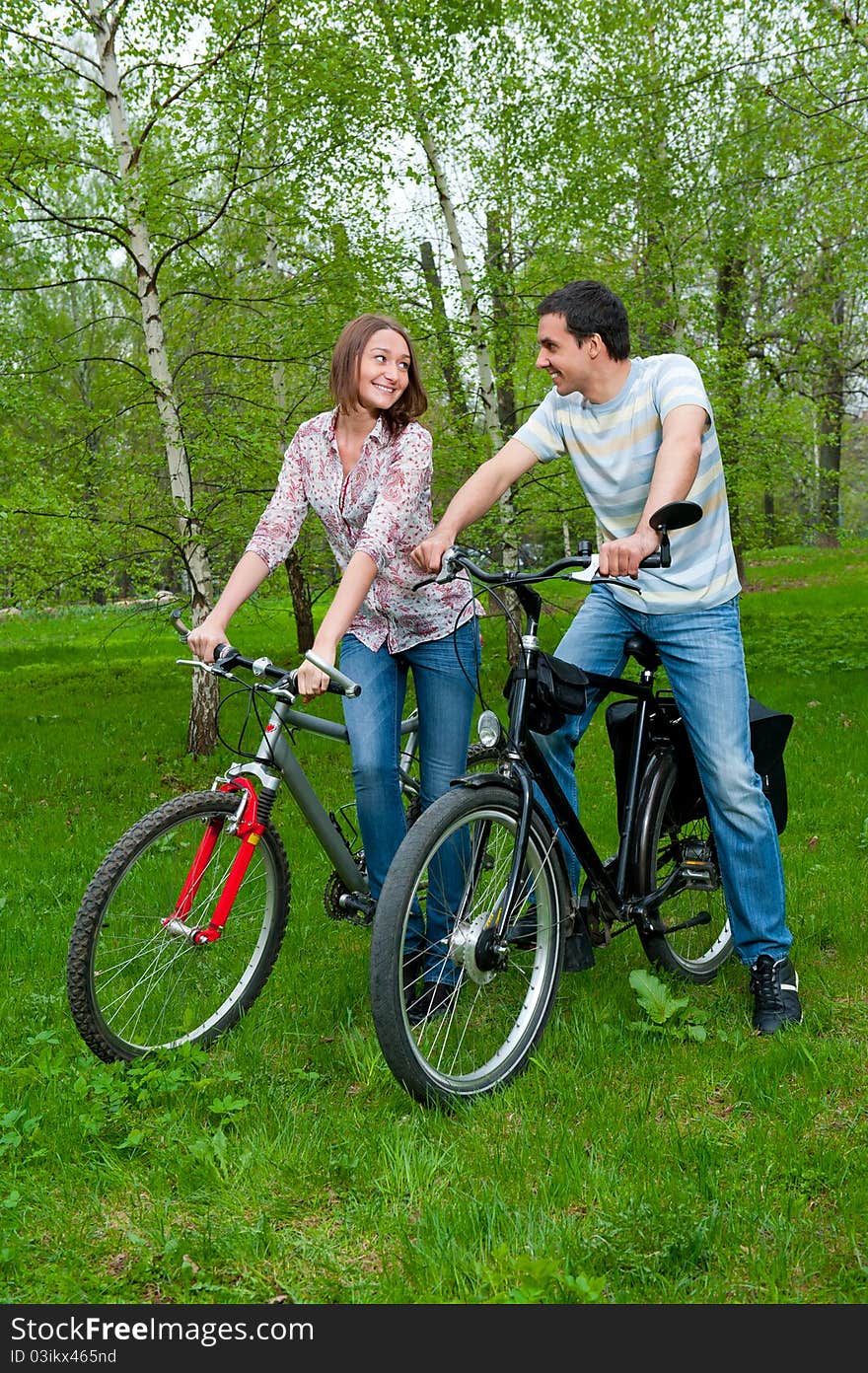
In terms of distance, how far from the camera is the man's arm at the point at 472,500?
352 cm

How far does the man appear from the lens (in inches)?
146

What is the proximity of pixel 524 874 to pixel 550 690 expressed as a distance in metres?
0.56

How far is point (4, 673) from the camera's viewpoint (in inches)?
695

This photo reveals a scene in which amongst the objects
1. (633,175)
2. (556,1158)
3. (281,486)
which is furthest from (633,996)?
(633,175)

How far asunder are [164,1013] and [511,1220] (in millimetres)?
1503

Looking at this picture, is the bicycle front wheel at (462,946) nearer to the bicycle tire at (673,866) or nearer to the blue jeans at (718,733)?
the blue jeans at (718,733)

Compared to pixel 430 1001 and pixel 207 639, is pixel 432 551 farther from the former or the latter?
pixel 430 1001

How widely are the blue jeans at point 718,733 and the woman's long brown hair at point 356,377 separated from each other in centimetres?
90

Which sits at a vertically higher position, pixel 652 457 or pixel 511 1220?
pixel 652 457

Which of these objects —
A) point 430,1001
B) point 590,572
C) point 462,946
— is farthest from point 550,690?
point 430,1001

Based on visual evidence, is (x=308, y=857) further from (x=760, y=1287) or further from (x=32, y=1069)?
(x=760, y=1287)

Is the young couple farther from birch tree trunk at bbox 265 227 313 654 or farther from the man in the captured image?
birch tree trunk at bbox 265 227 313 654

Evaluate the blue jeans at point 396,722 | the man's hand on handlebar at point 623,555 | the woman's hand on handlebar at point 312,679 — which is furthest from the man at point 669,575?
the woman's hand on handlebar at point 312,679

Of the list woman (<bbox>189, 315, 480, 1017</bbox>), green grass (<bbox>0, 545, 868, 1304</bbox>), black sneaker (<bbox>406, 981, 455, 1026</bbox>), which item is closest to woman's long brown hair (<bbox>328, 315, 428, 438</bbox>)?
woman (<bbox>189, 315, 480, 1017</bbox>)
